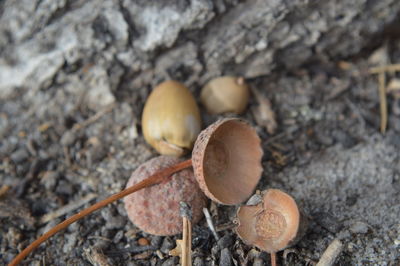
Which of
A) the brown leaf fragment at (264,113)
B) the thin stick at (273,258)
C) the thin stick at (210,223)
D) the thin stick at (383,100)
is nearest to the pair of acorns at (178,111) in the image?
the brown leaf fragment at (264,113)

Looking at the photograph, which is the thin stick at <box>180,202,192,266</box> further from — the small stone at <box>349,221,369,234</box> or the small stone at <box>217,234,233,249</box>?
the small stone at <box>349,221,369,234</box>

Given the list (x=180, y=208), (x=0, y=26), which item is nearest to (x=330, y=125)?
(x=180, y=208)

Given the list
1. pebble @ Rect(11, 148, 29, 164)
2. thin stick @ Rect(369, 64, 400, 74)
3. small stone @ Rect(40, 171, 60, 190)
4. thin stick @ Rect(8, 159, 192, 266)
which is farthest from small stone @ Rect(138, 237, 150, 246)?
thin stick @ Rect(369, 64, 400, 74)

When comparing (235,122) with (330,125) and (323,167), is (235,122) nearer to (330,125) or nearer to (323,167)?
(323,167)

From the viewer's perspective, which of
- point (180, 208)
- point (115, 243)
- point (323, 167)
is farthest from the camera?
point (323, 167)

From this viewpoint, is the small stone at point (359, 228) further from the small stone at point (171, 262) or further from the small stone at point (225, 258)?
the small stone at point (171, 262)

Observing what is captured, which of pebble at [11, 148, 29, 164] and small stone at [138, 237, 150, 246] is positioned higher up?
pebble at [11, 148, 29, 164]

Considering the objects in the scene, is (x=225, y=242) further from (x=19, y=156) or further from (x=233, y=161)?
(x=19, y=156)
